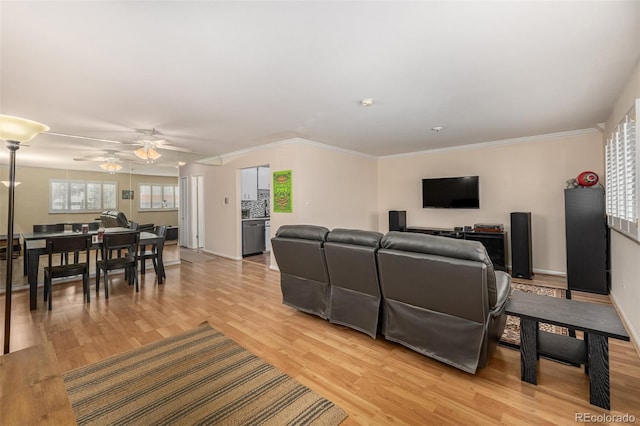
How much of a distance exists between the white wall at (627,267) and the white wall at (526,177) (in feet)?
3.34

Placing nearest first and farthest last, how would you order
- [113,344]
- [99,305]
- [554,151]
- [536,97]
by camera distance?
[113,344]
[536,97]
[99,305]
[554,151]

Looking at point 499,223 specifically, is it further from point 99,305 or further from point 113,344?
point 99,305

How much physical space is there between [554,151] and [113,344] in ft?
21.5

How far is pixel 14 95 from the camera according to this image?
283 centimetres

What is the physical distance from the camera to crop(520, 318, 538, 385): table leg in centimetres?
184

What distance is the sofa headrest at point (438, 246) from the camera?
1.83m

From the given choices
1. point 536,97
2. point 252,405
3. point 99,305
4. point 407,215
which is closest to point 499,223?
point 407,215

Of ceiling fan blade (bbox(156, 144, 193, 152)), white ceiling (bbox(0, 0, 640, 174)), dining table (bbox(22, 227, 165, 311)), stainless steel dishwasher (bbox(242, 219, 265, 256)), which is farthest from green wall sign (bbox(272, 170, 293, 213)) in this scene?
ceiling fan blade (bbox(156, 144, 193, 152))

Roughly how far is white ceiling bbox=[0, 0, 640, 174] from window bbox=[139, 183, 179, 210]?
1777 millimetres

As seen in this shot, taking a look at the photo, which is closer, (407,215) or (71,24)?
(71,24)

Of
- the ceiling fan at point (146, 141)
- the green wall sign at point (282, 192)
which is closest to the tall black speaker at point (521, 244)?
the green wall sign at point (282, 192)

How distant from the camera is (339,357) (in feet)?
7.31

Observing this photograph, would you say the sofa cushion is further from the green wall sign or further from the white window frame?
the white window frame

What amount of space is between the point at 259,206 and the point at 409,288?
5832mm
